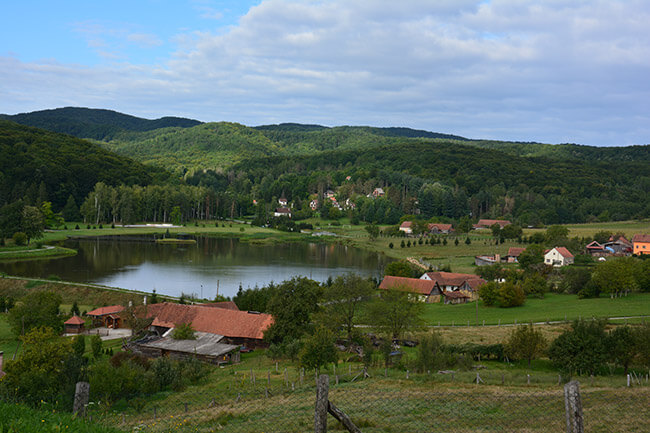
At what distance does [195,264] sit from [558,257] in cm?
3958

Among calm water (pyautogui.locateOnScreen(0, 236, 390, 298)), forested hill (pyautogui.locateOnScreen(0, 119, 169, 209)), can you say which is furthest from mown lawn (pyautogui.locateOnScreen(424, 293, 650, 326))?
forested hill (pyautogui.locateOnScreen(0, 119, 169, 209))

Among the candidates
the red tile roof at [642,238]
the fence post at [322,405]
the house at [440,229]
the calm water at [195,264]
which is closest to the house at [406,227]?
the house at [440,229]

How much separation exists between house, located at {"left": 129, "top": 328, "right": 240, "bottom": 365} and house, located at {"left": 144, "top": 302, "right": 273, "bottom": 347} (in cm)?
85

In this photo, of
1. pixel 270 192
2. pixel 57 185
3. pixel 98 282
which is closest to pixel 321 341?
pixel 98 282

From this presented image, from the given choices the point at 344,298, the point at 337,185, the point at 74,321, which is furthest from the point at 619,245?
the point at 337,185

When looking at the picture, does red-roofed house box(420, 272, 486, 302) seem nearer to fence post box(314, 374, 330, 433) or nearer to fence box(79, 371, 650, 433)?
fence box(79, 371, 650, 433)

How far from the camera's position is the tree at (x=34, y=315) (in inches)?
1035

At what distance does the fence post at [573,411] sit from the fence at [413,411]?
2024 millimetres

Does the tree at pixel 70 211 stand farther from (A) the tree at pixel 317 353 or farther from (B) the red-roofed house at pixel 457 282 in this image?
(A) the tree at pixel 317 353

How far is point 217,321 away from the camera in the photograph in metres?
27.9

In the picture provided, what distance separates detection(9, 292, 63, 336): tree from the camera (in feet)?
86.2

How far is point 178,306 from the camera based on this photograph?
2966 cm

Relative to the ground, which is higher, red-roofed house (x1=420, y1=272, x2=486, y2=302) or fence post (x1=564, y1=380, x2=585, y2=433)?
fence post (x1=564, y1=380, x2=585, y2=433)

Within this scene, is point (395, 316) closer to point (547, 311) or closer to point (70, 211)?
point (547, 311)
